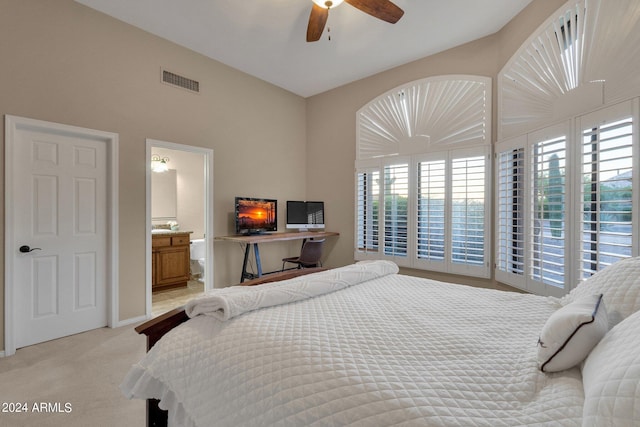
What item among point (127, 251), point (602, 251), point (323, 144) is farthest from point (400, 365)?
point (323, 144)

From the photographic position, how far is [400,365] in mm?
970

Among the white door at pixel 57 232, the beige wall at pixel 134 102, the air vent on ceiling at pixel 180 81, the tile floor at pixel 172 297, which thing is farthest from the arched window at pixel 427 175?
the white door at pixel 57 232

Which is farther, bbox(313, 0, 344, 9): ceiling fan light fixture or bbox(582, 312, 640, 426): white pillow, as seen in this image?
bbox(313, 0, 344, 9): ceiling fan light fixture

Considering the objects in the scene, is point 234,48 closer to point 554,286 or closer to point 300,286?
point 300,286

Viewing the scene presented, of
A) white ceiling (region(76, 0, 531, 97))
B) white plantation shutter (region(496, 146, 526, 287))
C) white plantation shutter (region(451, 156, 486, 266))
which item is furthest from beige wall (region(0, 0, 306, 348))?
white plantation shutter (region(496, 146, 526, 287))

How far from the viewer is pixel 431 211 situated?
374 cm

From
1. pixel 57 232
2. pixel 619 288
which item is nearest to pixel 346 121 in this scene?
pixel 57 232

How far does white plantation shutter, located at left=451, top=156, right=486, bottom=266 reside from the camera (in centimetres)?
338

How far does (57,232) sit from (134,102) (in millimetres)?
1522

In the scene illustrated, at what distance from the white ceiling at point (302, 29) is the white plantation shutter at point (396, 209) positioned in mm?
1508

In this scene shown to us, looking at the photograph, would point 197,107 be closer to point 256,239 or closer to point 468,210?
point 256,239

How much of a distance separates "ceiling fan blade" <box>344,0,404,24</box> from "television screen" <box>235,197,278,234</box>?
8.68ft

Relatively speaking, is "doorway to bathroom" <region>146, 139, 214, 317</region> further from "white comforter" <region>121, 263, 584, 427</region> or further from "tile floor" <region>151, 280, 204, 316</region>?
"white comforter" <region>121, 263, 584, 427</region>

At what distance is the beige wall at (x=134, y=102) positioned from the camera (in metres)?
2.58
